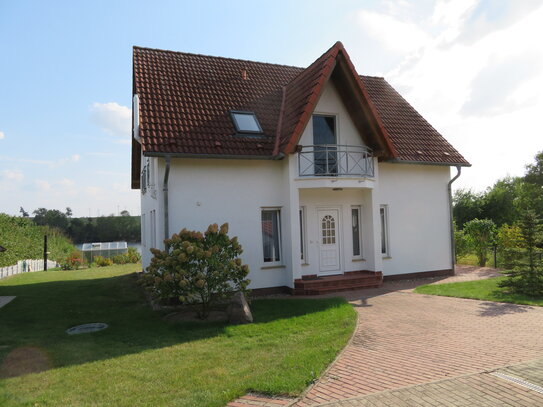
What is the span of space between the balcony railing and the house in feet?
0.14

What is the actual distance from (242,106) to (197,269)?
6.64 meters

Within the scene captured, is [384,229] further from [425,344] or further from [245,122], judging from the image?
[425,344]

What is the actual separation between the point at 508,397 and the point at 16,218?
1053 inches

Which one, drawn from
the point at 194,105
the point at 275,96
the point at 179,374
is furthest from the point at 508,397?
the point at 275,96

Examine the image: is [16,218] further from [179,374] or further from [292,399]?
[292,399]

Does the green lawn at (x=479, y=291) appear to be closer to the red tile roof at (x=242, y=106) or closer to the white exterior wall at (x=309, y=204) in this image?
the white exterior wall at (x=309, y=204)

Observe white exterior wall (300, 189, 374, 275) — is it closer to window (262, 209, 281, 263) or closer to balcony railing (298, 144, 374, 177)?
balcony railing (298, 144, 374, 177)

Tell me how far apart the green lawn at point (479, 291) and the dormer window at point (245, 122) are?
23.1 feet

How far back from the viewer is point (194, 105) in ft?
42.9

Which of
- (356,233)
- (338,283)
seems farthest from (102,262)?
(338,283)

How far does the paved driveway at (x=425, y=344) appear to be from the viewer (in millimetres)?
5332

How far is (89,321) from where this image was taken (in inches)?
380

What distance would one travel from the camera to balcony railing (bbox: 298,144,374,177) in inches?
491

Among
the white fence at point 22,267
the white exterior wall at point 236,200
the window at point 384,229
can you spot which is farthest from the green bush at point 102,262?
the window at point 384,229
